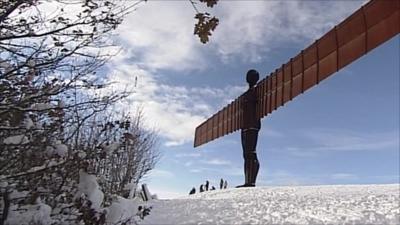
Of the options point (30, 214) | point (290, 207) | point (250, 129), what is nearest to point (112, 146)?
point (30, 214)

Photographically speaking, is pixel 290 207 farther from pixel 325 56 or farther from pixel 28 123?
pixel 28 123

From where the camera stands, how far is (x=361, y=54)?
26.6 ft

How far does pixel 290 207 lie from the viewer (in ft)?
24.0

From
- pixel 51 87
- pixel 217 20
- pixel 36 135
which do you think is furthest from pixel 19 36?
pixel 217 20

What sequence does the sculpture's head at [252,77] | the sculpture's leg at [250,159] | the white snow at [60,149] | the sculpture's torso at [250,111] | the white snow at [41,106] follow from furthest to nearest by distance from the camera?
the sculpture's head at [252,77]
the sculpture's torso at [250,111]
the sculpture's leg at [250,159]
the white snow at [41,106]
the white snow at [60,149]

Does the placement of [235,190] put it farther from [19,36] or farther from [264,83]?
[19,36]

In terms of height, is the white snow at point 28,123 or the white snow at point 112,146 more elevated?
the white snow at point 28,123

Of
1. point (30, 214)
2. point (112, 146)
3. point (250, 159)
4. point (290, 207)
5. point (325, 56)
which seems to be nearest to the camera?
point (30, 214)

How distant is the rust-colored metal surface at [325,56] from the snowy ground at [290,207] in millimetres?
1904

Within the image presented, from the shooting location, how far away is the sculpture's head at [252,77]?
10.9 metres

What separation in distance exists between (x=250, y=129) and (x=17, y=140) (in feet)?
19.1

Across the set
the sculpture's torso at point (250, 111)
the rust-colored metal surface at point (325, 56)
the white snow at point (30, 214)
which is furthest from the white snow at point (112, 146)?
the sculpture's torso at point (250, 111)

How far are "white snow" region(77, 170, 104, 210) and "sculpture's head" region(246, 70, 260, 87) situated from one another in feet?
20.3

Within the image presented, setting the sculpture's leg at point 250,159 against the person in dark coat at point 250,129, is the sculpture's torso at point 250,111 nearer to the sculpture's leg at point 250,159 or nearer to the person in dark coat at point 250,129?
the person in dark coat at point 250,129
